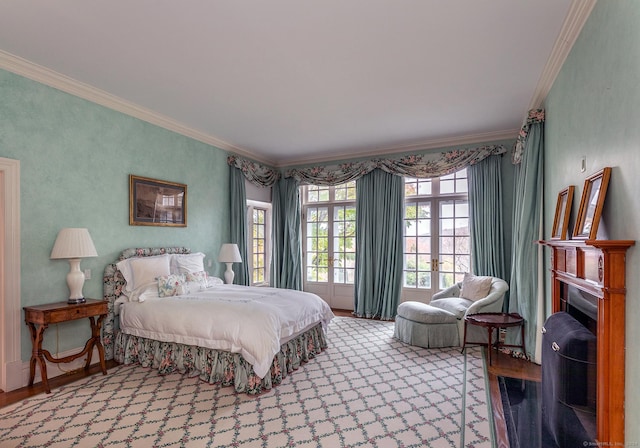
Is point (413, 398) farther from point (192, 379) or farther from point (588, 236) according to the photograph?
point (192, 379)

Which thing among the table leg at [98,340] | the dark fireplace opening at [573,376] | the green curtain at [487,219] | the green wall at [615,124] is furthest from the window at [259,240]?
the green wall at [615,124]

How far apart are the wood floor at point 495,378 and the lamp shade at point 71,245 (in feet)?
3.83

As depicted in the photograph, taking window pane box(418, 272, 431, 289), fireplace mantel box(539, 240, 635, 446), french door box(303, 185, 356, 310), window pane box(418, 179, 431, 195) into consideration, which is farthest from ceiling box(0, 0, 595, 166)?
window pane box(418, 272, 431, 289)

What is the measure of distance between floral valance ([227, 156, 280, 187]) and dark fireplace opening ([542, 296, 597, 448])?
15.6 ft

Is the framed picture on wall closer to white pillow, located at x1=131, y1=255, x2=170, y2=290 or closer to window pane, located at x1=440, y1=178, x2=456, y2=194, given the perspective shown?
white pillow, located at x1=131, y1=255, x2=170, y2=290

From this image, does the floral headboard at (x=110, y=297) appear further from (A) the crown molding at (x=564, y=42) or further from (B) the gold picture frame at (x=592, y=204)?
(A) the crown molding at (x=564, y=42)

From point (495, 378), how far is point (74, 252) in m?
4.10

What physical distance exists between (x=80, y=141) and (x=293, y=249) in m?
3.86

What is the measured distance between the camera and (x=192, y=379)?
3316 millimetres

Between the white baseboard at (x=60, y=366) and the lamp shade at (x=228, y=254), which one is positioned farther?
the lamp shade at (x=228, y=254)

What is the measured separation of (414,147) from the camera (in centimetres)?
568

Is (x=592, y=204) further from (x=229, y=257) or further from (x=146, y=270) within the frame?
(x=229, y=257)

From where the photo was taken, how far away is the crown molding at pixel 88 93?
305 cm

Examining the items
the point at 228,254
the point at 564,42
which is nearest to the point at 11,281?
the point at 228,254
